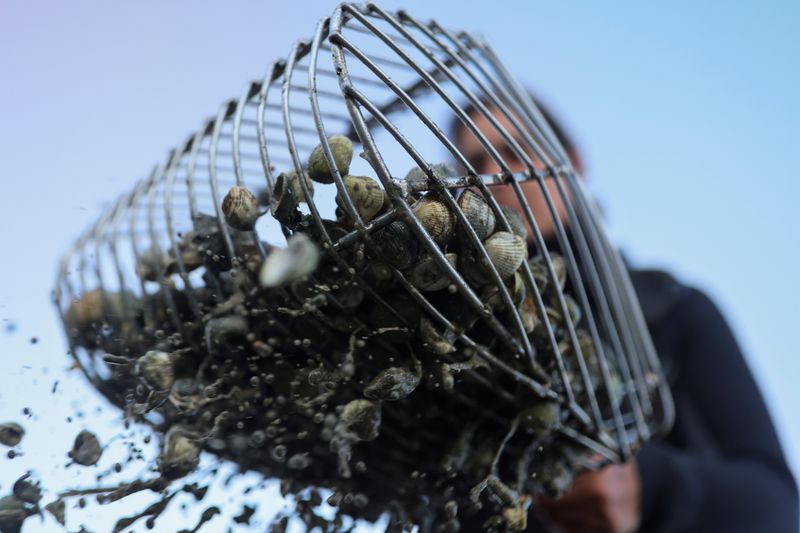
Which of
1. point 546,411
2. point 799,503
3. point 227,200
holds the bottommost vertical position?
point 799,503

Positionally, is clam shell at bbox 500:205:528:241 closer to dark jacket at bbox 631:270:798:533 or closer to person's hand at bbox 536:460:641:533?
person's hand at bbox 536:460:641:533

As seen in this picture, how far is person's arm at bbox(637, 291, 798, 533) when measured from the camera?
593 millimetres

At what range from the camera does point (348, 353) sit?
0.74 feet

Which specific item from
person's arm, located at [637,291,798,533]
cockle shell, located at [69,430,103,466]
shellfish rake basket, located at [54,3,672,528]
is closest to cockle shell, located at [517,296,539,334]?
shellfish rake basket, located at [54,3,672,528]

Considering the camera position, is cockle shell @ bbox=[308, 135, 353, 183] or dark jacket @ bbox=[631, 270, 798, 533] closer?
cockle shell @ bbox=[308, 135, 353, 183]

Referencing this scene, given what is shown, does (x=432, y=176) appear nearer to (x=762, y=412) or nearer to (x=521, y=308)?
(x=521, y=308)

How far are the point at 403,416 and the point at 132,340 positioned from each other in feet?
0.30

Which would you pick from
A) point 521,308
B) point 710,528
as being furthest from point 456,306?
point 710,528

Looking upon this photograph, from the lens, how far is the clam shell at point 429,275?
8.4 inches

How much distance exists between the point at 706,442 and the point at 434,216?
0.60 meters

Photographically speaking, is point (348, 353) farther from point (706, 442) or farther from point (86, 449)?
point (706, 442)

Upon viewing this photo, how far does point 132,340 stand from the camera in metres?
0.25

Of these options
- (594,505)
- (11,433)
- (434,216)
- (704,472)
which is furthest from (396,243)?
(704,472)

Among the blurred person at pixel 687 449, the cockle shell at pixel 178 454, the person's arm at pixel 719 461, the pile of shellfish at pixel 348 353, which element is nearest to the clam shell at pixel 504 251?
the pile of shellfish at pixel 348 353
